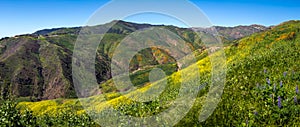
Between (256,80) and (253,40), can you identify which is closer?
(256,80)

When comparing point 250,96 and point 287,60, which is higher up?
point 287,60

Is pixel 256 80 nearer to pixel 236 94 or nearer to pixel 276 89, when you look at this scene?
pixel 236 94

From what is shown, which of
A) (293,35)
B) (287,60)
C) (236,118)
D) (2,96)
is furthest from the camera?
(293,35)

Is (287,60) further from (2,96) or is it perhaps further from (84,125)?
(2,96)

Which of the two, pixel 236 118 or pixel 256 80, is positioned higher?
pixel 256 80

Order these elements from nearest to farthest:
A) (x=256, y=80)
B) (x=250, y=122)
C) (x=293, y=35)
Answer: (x=250, y=122) < (x=256, y=80) < (x=293, y=35)

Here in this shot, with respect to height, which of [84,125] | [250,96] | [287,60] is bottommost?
[84,125]

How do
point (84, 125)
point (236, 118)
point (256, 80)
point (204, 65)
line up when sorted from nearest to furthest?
point (236, 118)
point (256, 80)
point (84, 125)
point (204, 65)

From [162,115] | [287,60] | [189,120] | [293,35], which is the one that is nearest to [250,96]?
[189,120]

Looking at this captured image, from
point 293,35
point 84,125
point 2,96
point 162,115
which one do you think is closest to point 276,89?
point 162,115
